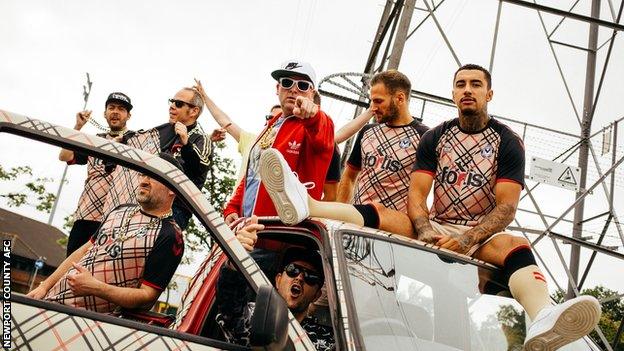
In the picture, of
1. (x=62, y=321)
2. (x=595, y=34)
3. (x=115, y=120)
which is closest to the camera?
(x=62, y=321)

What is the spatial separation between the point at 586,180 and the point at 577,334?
256 inches

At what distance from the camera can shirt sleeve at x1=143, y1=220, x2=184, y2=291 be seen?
187 cm

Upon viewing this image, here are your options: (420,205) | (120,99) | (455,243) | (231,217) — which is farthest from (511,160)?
(120,99)

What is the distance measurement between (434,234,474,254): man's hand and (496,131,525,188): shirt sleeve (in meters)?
0.50

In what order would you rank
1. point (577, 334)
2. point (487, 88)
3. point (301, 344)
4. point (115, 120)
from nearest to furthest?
point (301, 344), point (577, 334), point (487, 88), point (115, 120)

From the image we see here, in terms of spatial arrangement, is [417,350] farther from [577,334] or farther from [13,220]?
[13,220]

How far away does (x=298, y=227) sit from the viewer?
7.69 ft

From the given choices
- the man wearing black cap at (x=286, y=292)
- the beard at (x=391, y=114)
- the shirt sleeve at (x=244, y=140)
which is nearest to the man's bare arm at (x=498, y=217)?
the man wearing black cap at (x=286, y=292)

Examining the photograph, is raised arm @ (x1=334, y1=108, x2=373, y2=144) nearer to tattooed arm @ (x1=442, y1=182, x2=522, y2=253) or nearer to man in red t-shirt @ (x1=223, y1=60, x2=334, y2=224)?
man in red t-shirt @ (x1=223, y1=60, x2=334, y2=224)

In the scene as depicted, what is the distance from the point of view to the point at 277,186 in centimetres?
230

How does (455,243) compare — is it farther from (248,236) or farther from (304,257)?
(248,236)

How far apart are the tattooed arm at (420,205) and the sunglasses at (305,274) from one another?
648 mm

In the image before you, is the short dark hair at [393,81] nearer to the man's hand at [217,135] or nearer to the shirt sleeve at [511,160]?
the shirt sleeve at [511,160]

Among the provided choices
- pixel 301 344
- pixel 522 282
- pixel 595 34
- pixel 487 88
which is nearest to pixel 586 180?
pixel 595 34
